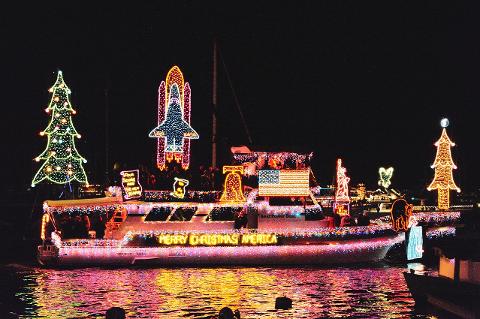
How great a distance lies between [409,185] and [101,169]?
39384mm

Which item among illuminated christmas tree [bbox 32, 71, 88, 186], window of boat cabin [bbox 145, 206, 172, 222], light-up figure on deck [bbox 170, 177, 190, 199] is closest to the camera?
light-up figure on deck [bbox 170, 177, 190, 199]

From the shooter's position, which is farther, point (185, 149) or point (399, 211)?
→ point (185, 149)

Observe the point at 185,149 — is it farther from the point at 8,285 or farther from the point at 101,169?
the point at 101,169

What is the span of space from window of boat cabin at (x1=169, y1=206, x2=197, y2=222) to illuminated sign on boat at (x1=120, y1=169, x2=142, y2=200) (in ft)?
5.81

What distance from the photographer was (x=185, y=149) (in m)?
39.4

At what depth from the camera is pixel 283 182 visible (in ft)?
108

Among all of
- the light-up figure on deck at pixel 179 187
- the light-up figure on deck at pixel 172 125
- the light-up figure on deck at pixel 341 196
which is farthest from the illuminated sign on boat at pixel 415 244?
the light-up figure on deck at pixel 172 125

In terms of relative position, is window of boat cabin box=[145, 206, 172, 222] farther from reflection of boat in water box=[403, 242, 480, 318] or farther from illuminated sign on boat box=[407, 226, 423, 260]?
reflection of boat in water box=[403, 242, 480, 318]

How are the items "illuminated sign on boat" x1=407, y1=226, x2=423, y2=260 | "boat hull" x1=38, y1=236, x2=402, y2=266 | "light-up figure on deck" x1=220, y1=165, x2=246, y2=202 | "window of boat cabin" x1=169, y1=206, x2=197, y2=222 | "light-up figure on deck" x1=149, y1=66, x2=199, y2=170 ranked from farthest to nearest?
"light-up figure on deck" x1=149, y1=66, x2=199, y2=170 → "illuminated sign on boat" x1=407, y1=226, x2=423, y2=260 → "window of boat cabin" x1=169, y1=206, x2=197, y2=222 → "light-up figure on deck" x1=220, y1=165, x2=246, y2=202 → "boat hull" x1=38, y1=236, x2=402, y2=266

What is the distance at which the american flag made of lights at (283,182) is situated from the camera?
107ft

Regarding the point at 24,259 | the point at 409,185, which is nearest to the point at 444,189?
the point at 24,259

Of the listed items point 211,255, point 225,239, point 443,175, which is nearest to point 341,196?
point 225,239

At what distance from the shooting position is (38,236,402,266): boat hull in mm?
31984

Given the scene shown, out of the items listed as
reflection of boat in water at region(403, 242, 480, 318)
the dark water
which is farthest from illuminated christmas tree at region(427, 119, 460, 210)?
reflection of boat in water at region(403, 242, 480, 318)
